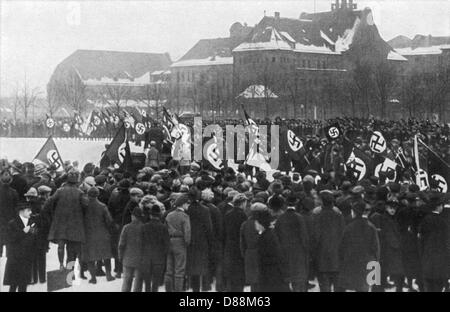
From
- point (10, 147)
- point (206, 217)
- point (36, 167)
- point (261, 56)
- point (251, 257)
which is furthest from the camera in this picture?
point (261, 56)

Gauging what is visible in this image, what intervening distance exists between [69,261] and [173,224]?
250 centimetres

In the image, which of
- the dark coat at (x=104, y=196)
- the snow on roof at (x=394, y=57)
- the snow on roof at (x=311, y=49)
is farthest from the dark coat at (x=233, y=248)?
the snow on roof at (x=394, y=57)

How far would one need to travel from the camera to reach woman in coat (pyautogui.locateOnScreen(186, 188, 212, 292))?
411 inches

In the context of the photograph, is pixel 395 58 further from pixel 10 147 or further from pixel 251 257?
pixel 251 257

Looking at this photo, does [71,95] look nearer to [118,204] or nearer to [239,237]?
[118,204]

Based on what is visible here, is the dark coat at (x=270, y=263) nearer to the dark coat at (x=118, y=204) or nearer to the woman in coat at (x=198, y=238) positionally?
the woman in coat at (x=198, y=238)

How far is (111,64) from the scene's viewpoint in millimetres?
107312

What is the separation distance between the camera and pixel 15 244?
10.7 meters

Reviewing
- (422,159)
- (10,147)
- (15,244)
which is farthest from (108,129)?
(15,244)

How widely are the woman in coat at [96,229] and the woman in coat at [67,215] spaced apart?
11 cm

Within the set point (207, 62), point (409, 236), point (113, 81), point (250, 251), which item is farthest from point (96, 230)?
point (113, 81)

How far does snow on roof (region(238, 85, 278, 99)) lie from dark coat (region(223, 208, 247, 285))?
5579 cm

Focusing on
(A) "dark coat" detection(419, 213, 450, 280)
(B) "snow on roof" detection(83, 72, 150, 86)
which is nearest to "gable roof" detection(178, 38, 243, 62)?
(B) "snow on roof" detection(83, 72, 150, 86)

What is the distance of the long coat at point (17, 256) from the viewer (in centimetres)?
1062
